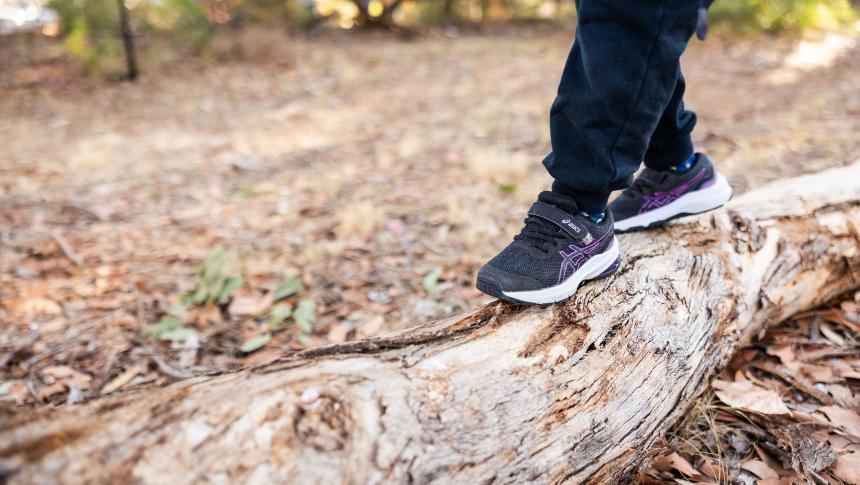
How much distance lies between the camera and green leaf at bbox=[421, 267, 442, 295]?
8.52ft

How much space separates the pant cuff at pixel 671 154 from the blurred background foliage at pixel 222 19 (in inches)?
285

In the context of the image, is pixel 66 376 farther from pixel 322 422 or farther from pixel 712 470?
pixel 712 470

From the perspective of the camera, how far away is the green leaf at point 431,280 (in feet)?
8.52

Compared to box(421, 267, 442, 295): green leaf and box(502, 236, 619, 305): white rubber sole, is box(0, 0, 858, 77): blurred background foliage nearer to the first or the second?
box(421, 267, 442, 295): green leaf

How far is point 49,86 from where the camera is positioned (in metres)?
6.87

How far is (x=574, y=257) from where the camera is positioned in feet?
5.29

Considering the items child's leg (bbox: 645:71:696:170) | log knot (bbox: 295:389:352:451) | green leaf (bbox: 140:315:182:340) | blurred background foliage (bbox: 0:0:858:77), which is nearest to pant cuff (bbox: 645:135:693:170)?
child's leg (bbox: 645:71:696:170)

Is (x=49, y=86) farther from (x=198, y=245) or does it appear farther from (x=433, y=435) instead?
(x=433, y=435)

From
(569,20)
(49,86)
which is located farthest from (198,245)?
(569,20)

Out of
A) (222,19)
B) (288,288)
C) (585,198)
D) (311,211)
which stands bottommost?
(288,288)

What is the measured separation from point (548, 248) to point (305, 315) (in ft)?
4.06

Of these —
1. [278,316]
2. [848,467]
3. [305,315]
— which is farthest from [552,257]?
[278,316]

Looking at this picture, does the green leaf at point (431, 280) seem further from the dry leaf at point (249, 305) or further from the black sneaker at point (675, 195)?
the black sneaker at point (675, 195)

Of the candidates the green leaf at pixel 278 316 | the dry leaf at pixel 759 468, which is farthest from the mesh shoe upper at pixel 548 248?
the green leaf at pixel 278 316
